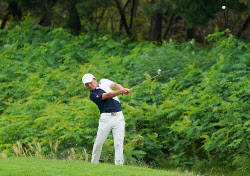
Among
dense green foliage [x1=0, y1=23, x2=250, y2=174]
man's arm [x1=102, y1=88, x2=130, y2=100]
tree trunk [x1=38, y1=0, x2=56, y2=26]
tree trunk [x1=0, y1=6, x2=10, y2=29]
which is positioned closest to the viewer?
man's arm [x1=102, y1=88, x2=130, y2=100]

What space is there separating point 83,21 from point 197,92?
13.2 meters

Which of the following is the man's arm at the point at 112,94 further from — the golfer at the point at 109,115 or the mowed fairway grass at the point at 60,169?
the mowed fairway grass at the point at 60,169

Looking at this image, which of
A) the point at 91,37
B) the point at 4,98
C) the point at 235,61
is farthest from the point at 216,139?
the point at 91,37

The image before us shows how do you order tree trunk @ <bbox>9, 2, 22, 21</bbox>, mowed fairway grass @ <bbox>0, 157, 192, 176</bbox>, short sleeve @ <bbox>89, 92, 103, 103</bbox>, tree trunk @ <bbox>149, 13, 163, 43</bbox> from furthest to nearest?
tree trunk @ <bbox>9, 2, 22, 21</bbox> < tree trunk @ <bbox>149, 13, 163, 43</bbox> < short sleeve @ <bbox>89, 92, 103, 103</bbox> < mowed fairway grass @ <bbox>0, 157, 192, 176</bbox>

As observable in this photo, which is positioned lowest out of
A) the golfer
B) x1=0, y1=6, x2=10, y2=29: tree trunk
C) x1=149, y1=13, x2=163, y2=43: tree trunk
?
the golfer

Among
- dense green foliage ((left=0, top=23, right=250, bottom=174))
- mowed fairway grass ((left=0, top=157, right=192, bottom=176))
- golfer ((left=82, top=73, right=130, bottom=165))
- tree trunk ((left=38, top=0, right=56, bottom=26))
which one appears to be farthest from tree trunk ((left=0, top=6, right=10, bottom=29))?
mowed fairway grass ((left=0, top=157, right=192, bottom=176))

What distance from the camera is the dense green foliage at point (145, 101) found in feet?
40.8

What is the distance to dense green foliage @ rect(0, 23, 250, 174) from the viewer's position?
40.8ft

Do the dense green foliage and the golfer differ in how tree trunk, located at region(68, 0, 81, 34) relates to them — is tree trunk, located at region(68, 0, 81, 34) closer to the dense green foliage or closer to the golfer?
the dense green foliage

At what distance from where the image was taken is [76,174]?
7.70 metres

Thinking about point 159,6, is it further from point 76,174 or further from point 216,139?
point 76,174

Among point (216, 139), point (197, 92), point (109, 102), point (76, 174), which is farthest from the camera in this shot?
point (197, 92)

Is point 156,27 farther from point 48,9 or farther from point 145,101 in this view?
point 145,101

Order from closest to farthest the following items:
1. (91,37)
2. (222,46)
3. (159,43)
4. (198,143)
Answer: (198,143), (222,46), (159,43), (91,37)
